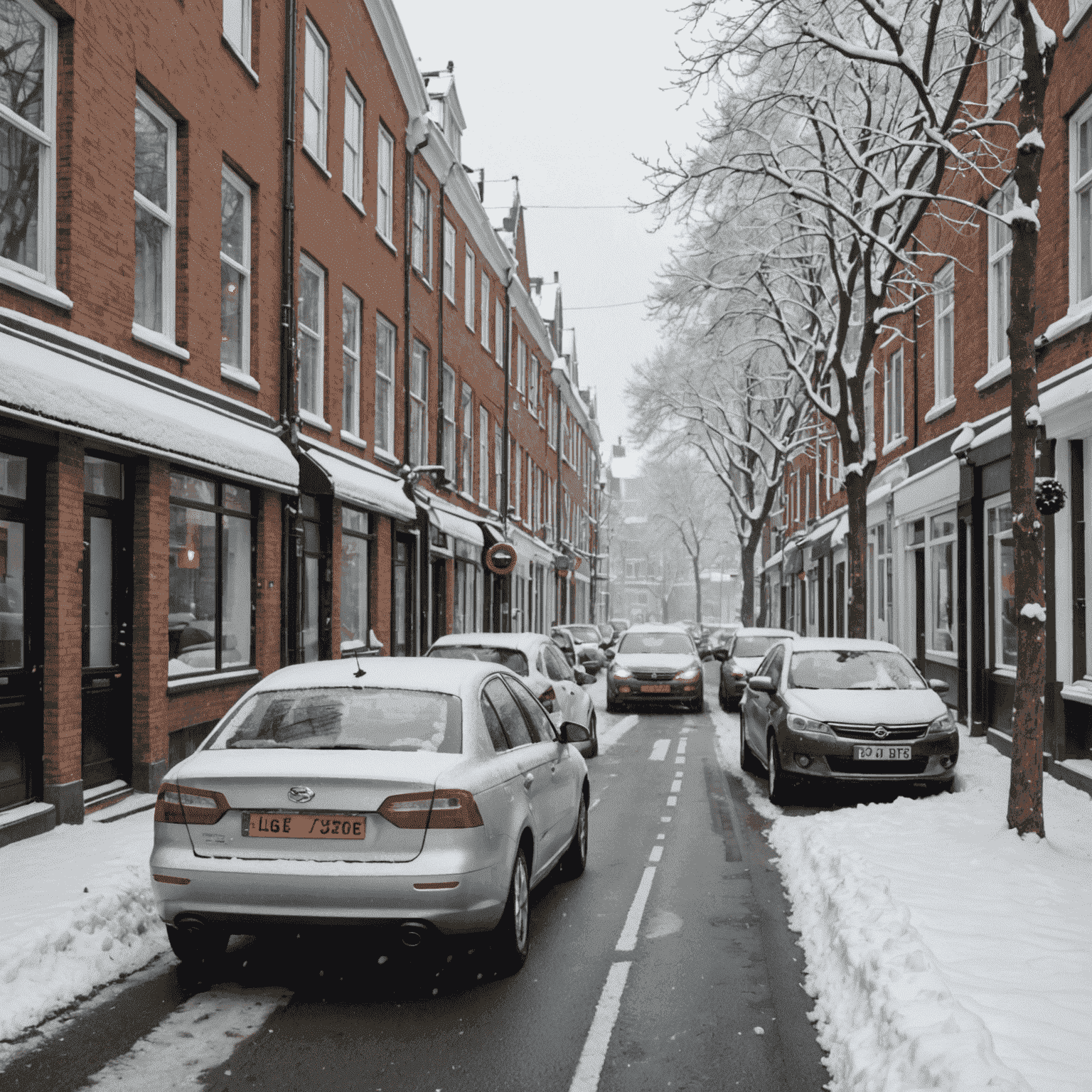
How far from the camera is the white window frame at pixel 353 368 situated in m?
17.7

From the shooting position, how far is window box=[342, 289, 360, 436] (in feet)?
58.0

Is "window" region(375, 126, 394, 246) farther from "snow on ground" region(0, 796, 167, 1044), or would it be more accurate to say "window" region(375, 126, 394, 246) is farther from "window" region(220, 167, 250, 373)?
"snow on ground" region(0, 796, 167, 1044)

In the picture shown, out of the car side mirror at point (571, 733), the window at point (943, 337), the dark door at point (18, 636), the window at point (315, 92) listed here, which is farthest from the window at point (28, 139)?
the window at point (943, 337)

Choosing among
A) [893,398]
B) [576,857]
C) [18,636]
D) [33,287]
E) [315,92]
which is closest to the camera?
[576,857]

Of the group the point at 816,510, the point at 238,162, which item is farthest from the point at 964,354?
the point at 816,510

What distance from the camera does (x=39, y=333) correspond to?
342 inches

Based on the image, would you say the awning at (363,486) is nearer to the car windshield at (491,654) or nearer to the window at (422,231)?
the car windshield at (491,654)

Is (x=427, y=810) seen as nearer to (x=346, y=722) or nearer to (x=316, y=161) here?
(x=346, y=722)

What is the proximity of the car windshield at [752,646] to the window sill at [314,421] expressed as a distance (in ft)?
30.2

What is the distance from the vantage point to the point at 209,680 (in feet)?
39.2

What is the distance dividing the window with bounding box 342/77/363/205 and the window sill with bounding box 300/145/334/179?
3.71 feet

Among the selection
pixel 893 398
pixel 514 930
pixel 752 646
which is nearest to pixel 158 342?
pixel 514 930

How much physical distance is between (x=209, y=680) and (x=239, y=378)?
11.0ft

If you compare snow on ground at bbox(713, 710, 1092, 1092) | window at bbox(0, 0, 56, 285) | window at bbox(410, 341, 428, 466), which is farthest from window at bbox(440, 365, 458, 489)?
snow on ground at bbox(713, 710, 1092, 1092)
